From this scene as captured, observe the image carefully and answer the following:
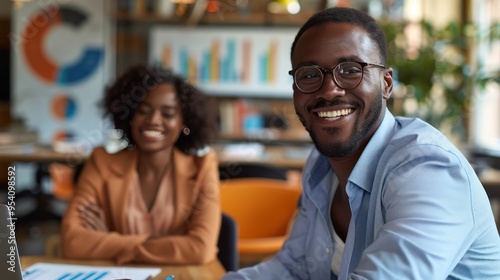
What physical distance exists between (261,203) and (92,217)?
966 millimetres

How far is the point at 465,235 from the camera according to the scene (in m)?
1.21

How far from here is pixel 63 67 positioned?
7.16 metres

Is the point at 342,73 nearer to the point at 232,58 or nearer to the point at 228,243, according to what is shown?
the point at 228,243

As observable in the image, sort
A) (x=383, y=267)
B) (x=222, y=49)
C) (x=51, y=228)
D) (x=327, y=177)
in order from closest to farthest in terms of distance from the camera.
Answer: (x=383, y=267) → (x=327, y=177) → (x=51, y=228) → (x=222, y=49)

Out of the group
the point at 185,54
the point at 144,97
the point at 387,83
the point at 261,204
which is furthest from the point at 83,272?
the point at 185,54

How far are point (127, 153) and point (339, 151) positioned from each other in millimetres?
1098

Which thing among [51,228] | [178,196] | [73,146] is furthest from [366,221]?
[51,228]

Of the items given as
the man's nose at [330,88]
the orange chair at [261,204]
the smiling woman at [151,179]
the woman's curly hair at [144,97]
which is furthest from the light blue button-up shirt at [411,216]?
the orange chair at [261,204]

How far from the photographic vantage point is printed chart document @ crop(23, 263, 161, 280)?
1.66m

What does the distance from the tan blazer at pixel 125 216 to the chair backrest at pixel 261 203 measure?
0.61m

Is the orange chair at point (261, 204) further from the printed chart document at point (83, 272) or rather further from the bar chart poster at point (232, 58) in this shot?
Result: the bar chart poster at point (232, 58)

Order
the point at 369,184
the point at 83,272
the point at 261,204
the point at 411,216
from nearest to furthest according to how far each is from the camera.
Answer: the point at 411,216
the point at 369,184
the point at 83,272
the point at 261,204

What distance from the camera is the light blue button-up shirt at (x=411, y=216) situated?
1147 mm

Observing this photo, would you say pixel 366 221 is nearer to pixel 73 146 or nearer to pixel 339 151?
pixel 339 151
